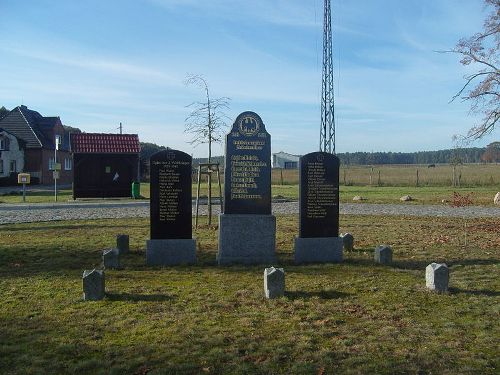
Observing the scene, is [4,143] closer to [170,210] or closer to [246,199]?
[170,210]

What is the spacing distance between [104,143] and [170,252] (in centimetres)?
2108

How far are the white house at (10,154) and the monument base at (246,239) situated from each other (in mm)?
39467

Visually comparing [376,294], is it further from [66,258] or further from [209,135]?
[209,135]

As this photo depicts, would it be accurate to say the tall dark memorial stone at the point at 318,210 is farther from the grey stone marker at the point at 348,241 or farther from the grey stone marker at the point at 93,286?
the grey stone marker at the point at 93,286

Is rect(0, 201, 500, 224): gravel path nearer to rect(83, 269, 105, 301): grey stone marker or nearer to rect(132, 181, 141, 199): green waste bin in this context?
rect(132, 181, 141, 199): green waste bin

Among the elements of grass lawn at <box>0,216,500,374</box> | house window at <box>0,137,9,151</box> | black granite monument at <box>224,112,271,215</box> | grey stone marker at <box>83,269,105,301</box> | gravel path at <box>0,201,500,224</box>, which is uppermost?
house window at <box>0,137,9,151</box>

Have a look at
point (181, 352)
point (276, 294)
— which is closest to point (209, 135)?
point (276, 294)

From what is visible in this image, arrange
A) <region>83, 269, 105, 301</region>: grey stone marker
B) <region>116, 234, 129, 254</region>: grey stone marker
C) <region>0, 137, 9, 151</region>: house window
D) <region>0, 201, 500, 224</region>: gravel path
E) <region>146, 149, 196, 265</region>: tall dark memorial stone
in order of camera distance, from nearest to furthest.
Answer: <region>83, 269, 105, 301</region>: grey stone marker, <region>146, 149, 196, 265</region>: tall dark memorial stone, <region>116, 234, 129, 254</region>: grey stone marker, <region>0, 201, 500, 224</region>: gravel path, <region>0, 137, 9, 151</region>: house window

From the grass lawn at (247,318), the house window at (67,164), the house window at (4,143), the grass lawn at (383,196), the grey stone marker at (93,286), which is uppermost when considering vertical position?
the house window at (4,143)

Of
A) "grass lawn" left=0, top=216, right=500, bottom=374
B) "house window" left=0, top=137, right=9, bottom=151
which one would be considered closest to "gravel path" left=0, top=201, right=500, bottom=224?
"grass lawn" left=0, top=216, right=500, bottom=374

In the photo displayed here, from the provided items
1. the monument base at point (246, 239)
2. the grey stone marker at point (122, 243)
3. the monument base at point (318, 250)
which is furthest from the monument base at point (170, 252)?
the monument base at point (318, 250)

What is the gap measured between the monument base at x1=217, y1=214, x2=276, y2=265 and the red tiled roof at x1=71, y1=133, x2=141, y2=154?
20967 millimetres

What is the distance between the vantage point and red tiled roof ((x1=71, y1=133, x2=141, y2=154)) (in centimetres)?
2875

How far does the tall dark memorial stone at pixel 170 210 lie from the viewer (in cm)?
950
